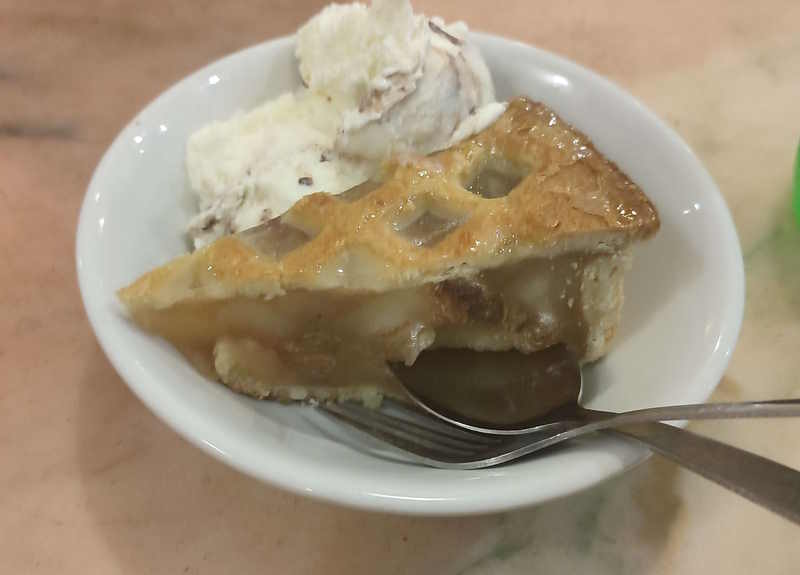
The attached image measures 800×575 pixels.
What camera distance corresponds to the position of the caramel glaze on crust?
753mm

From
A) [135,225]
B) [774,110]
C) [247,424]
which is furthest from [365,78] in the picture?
[774,110]

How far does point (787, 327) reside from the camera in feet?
3.19

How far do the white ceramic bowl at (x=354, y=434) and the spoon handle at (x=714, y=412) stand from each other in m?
0.03

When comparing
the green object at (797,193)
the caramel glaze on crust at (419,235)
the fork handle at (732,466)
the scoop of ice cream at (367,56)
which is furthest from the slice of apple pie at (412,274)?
the green object at (797,193)

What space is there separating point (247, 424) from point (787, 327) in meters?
0.76

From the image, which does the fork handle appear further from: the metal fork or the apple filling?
the apple filling

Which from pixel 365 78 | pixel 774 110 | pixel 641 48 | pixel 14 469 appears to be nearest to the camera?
pixel 14 469

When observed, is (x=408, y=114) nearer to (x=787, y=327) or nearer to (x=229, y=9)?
(x=787, y=327)

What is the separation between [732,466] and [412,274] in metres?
0.36

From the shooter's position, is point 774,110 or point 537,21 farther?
point 537,21

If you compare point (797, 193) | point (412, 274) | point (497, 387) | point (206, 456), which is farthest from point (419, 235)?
point (797, 193)

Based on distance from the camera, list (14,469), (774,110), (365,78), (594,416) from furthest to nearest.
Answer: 1. (774,110)
2. (365,78)
3. (14,469)
4. (594,416)

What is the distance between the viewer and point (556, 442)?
68 cm

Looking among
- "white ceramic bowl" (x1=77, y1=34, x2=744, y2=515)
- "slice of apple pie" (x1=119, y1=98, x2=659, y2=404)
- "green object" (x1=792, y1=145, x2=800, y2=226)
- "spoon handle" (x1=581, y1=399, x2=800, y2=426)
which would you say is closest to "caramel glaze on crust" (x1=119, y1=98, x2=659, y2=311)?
"slice of apple pie" (x1=119, y1=98, x2=659, y2=404)
